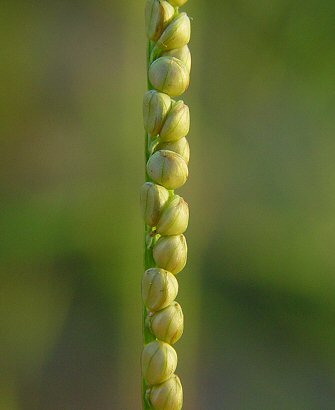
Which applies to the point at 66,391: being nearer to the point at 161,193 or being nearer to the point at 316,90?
the point at 161,193

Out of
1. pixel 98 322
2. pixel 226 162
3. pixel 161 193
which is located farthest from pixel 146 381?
pixel 226 162

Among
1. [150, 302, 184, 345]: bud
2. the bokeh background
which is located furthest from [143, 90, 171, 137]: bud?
the bokeh background

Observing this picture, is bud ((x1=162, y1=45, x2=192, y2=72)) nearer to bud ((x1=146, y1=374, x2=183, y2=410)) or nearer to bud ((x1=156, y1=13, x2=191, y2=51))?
bud ((x1=156, y1=13, x2=191, y2=51))

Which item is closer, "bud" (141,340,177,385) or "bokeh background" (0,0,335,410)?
"bud" (141,340,177,385)

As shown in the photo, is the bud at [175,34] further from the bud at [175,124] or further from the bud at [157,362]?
the bud at [157,362]

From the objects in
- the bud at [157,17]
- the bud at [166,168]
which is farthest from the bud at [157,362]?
the bud at [157,17]

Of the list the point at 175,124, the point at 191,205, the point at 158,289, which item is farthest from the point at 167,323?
the point at 191,205

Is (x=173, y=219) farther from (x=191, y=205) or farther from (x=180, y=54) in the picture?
(x=191, y=205)
